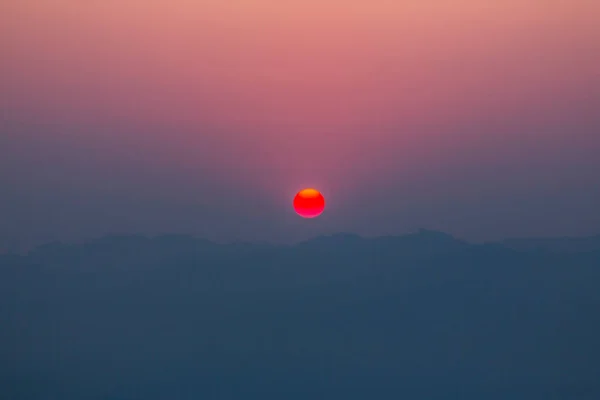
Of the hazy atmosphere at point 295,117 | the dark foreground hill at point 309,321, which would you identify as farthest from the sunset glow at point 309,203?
the dark foreground hill at point 309,321

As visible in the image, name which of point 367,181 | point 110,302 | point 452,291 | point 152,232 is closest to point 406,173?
point 367,181

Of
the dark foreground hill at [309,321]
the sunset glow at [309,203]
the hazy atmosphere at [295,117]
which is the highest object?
the hazy atmosphere at [295,117]

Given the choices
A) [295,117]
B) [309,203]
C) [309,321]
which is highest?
[295,117]

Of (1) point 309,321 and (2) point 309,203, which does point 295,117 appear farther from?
(1) point 309,321

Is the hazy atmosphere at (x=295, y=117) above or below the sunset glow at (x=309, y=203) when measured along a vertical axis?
above

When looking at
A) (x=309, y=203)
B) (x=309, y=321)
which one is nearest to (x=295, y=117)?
(x=309, y=203)

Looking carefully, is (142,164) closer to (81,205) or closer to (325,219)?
(81,205)

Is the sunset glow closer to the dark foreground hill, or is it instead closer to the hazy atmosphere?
the hazy atmosphere

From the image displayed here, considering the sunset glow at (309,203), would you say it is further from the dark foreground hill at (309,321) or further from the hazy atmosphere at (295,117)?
the dark foreground hill at (309,321)
